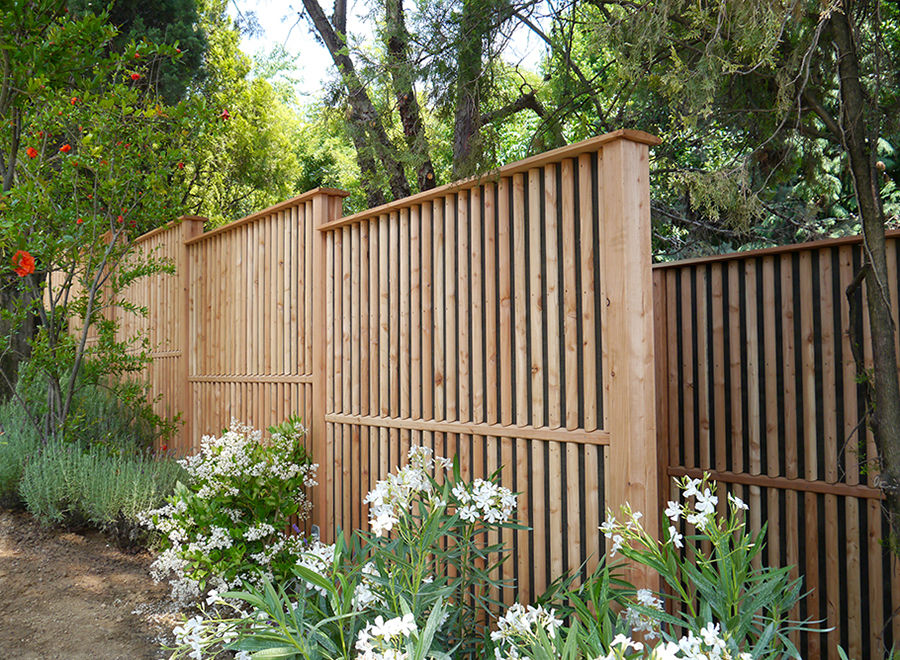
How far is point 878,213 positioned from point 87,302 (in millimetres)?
5435

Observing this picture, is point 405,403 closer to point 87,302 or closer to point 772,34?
point 772,34

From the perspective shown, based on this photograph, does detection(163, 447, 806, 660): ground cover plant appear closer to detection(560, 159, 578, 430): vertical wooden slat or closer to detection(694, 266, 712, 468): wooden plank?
detection(560, 159, 578, 430): vertical wooden slat

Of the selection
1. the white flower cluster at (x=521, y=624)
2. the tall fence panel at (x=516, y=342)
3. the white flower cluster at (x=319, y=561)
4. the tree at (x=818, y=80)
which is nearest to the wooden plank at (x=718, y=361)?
the tree at (x=818, y=80)

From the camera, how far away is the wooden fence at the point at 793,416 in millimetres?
3611

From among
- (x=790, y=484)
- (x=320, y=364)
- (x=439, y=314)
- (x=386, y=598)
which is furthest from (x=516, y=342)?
(x=790, y=484)

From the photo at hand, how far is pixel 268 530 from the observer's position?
4.03 metres

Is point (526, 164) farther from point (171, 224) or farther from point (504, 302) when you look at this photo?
point (171, 224)

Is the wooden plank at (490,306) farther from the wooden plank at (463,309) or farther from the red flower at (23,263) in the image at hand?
the red flower at (23,263)

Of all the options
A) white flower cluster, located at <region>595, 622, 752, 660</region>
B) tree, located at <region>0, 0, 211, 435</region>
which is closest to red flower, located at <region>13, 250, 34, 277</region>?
tree, located at <region>0, 0, 211, 435</region>

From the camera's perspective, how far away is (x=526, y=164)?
312 centimetres

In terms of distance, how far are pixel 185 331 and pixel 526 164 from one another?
404 centimetres

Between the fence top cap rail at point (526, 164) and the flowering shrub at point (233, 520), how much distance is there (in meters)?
1.50

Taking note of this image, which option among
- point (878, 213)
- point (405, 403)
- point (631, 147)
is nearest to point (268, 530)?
point (405, 403)

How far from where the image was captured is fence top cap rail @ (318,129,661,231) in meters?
2.73
